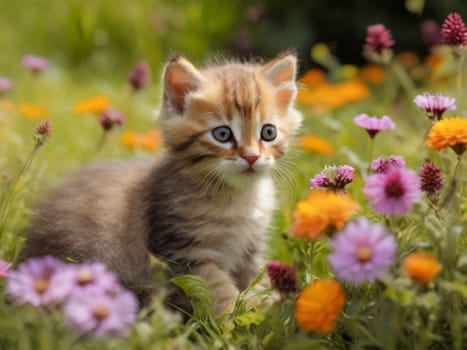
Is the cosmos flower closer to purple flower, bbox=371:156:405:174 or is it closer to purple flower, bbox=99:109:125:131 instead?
purple flower, bbox=371:156:405:174

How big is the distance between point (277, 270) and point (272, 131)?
0.88m

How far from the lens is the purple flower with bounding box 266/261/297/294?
1996 millimetres

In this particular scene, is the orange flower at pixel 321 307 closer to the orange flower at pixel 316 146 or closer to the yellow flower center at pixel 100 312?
the yellow flower center at pixel 100 312

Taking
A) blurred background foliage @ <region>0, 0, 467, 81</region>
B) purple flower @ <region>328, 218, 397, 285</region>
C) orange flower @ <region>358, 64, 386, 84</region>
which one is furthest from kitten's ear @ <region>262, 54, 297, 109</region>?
blurred background foliage @ <region>0, 0, 467, 81</region>

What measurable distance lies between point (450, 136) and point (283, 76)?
106cm

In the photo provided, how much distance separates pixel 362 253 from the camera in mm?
1710

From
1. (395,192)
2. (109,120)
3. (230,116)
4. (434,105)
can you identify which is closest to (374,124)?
(434,105)

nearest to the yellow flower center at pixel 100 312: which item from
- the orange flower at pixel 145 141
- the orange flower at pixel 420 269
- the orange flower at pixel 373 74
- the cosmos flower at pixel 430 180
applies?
the orange flower at pixel 420 269

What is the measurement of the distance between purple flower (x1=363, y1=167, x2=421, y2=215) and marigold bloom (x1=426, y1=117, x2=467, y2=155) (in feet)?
0.67

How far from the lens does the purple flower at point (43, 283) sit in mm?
1699

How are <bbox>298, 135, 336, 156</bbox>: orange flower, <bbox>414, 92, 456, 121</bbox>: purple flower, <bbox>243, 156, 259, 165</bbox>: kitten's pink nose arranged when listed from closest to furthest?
<bbox>414, 92, 456, 121</bbox>: purple flower → <bbox>243, 156, 259, 165</bbox>: kitten's pink nose → <bbox>298, 135, 336, 156</bbox>: orange flower

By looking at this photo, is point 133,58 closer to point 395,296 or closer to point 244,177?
point 244,177

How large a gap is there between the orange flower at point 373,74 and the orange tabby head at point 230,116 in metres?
2.90

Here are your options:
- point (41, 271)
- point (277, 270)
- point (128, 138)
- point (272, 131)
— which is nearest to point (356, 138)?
point (128, 138)
